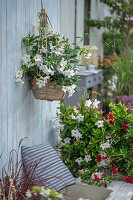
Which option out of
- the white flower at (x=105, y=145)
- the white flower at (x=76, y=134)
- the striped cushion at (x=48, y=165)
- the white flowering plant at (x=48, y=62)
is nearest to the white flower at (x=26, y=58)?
the white flowering plant at (x=48, y=62)

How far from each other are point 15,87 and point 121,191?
1.17 metres

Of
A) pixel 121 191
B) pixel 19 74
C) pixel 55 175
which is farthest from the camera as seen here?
pixel 121 191

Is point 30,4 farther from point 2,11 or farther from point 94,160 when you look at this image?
point 94,160

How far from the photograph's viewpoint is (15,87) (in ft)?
7.33

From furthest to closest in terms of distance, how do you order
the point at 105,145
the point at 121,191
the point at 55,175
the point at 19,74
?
the point at 105,145, the point at 121,191, the point at 55,175, the point at 19,74

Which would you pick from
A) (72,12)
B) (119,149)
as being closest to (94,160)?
(119,149)

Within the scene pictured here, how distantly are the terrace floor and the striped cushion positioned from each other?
1.11ft

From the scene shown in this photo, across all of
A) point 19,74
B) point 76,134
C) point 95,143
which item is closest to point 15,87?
point 19,74

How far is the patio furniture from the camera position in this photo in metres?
2.16

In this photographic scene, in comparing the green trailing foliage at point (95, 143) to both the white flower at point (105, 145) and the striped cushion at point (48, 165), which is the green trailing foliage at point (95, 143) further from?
the striped cushion at point (48, 165)

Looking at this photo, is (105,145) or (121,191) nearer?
(121,191)

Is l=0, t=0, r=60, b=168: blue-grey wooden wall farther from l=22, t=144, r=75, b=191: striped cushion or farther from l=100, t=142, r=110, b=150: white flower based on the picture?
l=100, t=142, r=110, b=150: white flower

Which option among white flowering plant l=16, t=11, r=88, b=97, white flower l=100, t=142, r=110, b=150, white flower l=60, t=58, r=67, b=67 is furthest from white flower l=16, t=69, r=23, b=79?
white flower l=100, t=142, r=110, b=150

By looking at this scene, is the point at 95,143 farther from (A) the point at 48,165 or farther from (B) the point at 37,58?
(B) the point at 37,58
